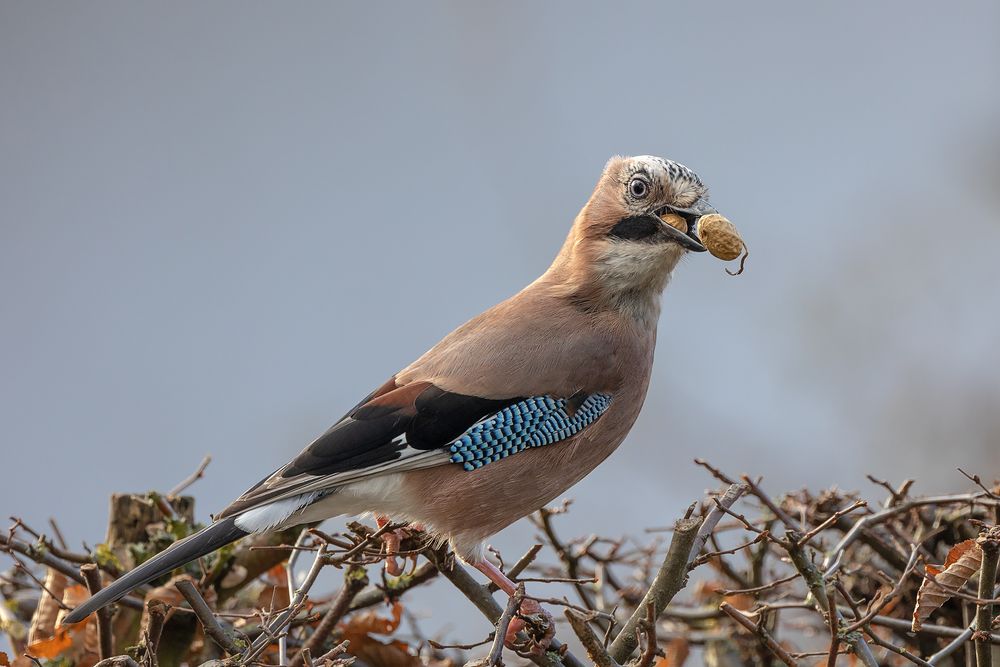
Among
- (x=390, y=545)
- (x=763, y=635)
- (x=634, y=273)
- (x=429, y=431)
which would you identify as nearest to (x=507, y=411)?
(x=429, y=431)

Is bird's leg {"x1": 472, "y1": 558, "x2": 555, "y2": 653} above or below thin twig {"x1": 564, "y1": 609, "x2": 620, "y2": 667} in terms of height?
below

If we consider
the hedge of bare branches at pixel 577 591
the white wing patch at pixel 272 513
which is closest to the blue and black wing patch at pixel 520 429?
the hedge of bare branches at pixel 577 591

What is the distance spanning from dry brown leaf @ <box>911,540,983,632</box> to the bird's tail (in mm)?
1570

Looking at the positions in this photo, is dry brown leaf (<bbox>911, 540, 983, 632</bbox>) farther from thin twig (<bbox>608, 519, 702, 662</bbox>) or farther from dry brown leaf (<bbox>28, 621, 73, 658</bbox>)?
dry brown leaf (<bbox>28, 621, 73, 658</bbox>)

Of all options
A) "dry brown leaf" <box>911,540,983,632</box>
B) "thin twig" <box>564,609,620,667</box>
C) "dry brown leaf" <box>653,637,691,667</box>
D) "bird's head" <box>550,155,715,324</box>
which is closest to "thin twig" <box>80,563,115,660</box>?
"thin twig" <box>564,609,620,667</box>

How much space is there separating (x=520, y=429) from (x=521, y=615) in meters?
0.77

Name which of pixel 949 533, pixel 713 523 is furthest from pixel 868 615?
pixel 949 533

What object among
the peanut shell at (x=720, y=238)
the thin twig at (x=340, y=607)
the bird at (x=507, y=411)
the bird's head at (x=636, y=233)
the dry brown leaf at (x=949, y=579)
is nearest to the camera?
the dry brown leaf at (x=949, y=579)

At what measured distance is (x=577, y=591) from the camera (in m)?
3.09

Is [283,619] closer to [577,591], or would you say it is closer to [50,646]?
[50,646]

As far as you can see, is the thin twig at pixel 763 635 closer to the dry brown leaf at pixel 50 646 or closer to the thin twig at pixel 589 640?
the thin twig at pixel 589 640

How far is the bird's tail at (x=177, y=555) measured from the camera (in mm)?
2557

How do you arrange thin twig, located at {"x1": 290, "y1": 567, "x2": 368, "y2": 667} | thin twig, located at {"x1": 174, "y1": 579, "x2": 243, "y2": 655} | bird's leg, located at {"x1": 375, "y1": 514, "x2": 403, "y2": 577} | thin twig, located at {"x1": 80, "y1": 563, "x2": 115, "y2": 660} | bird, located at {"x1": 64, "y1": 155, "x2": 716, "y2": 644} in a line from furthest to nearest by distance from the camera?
bird, located at {"x1": 64, "y1": 155, "x2": 716, "y2": 644} → bird's leg, located at {"x1": 375, "y1": 514, "x2": 403, "y2": 577} → thin twig, located at {"x1": 290, "y1": 567, "x2": 368, "y2": 667} → thin twig, located at {"x1": 80, "y1": 563, "x2": 115, "y2": 660} → thin twig, located at {"x1": 174, "y1": 579, "x2": 243, "y2": 655}

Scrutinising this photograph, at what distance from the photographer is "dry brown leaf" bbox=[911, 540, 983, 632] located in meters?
2.21
